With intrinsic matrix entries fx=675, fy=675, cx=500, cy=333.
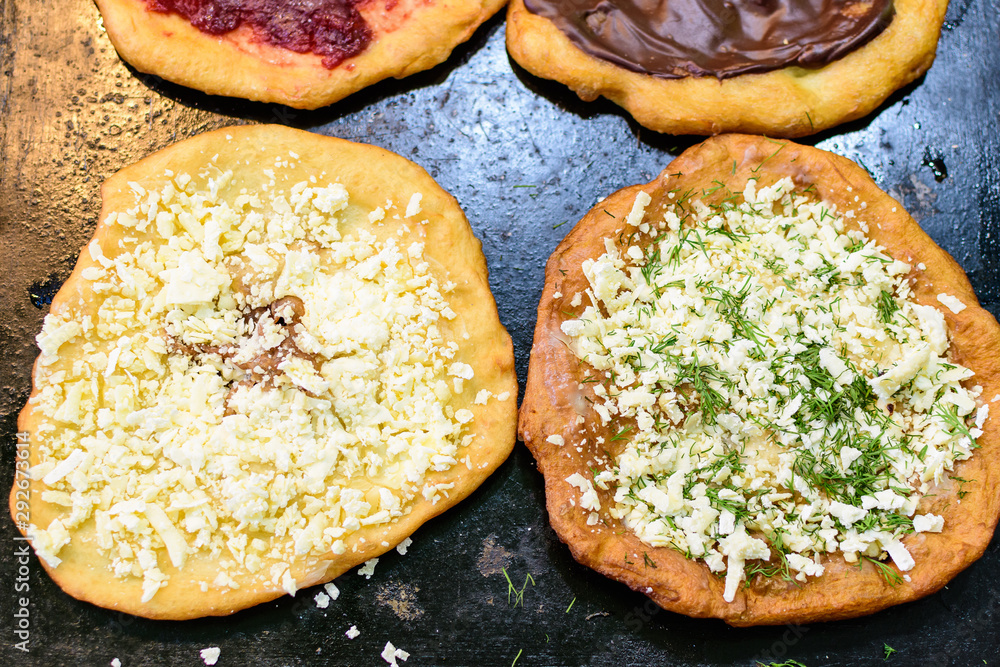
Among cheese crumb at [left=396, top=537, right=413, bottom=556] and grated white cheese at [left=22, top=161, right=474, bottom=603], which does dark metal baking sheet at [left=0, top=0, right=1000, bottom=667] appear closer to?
cheese crumb at [left=396, top=537, right=413, bottom=556]

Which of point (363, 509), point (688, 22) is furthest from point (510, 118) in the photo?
point (363, 509)

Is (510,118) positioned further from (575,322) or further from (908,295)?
(908,295)

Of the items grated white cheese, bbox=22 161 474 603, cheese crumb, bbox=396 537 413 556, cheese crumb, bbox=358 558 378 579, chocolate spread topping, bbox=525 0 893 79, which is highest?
chocolate spread topping, bbox=525 0 893 79

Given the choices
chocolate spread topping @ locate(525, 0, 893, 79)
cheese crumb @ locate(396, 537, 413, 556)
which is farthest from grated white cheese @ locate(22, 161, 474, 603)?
chocolate spread topping @ locate(525, 0, 893, 79)

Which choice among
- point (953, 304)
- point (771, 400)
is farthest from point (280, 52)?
point (953, 304)

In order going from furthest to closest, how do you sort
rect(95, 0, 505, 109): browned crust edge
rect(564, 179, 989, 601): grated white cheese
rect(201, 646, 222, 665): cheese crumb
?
rect(95, 0, 505, 109): browned crust edge → rect(201, 646, 222, 665): cheese crumb → rect(564, 179, 989, 601): grated white cheese

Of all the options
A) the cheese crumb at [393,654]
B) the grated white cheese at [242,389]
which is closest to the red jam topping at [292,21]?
the grated white cheese at [242,389]

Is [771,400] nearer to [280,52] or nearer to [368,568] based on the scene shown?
[368,568]
